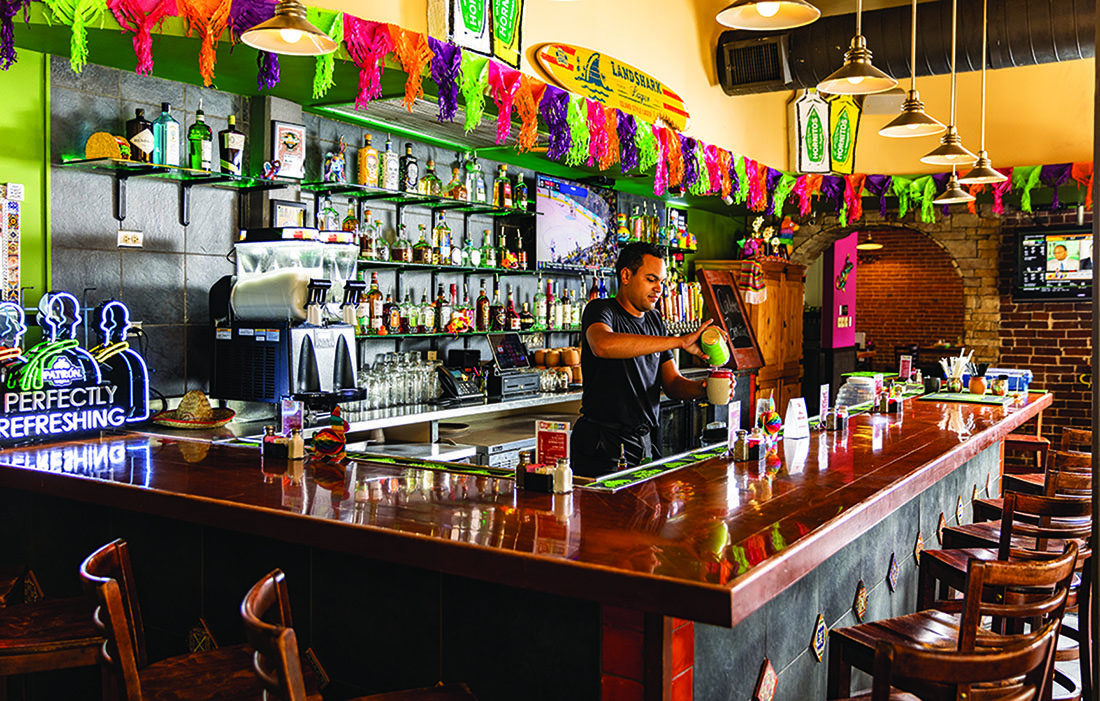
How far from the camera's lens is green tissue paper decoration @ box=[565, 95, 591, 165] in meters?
5.19

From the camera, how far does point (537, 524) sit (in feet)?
7.34

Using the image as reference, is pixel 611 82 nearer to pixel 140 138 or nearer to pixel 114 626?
pixel 140 138

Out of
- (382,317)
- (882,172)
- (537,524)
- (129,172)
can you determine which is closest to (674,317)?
(882,172)

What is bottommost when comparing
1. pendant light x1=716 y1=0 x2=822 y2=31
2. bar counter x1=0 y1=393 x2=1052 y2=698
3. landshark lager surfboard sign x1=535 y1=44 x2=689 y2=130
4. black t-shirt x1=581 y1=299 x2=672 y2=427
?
bar counter x1=0 y1=393 x2=1052 y2=698

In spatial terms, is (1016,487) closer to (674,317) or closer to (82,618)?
(674,317)

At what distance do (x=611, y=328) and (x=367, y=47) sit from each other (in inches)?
64.1

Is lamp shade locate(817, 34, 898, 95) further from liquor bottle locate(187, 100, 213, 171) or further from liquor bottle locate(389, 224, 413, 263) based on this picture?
liquor bottle locate(187, 100, 213, 171)

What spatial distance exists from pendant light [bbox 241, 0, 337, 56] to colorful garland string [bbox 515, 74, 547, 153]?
1583 mm

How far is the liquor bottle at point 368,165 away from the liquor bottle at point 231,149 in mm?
840

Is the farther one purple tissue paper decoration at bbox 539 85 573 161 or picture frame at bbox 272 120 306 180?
purple tissue paper decoration at bbox 539 85 573 161

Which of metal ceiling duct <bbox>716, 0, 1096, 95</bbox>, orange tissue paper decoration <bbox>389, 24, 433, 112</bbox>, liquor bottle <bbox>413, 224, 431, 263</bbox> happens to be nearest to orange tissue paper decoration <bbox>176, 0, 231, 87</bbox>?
orange tissue paper decoration <bbox>389, 24, 433, 112</bbox>

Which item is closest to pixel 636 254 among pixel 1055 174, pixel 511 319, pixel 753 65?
pixel 511 319

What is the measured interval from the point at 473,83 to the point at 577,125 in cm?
101

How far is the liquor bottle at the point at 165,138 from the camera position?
4301mm
